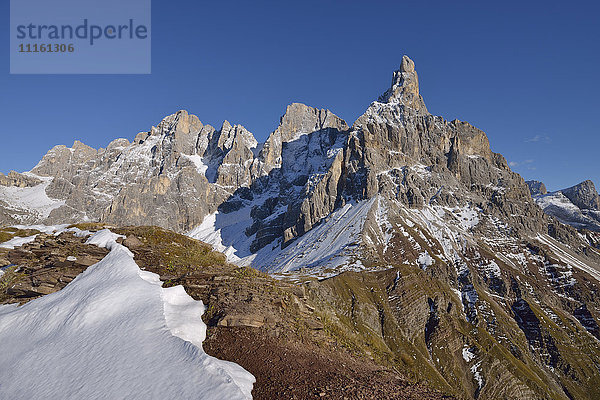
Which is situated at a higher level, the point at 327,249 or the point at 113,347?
the point at 113,347

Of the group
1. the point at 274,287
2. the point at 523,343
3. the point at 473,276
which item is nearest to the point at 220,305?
the point at 274,287

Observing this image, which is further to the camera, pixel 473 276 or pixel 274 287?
pixel 473 276

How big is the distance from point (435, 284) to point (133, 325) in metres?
112

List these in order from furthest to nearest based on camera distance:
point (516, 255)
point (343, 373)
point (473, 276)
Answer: point (516, 255), point (473, 276), point (343, 373)

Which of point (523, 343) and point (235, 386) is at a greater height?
point (235, 386)

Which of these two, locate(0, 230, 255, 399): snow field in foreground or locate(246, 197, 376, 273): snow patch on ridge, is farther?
locate(246, 197, 376, 273): snow patch on ridge

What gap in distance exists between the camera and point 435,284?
353ft

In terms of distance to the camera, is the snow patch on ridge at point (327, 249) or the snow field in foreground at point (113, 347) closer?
the snow field in foreground at point (113, 347)

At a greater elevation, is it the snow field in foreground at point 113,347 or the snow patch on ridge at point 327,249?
the snow field in foreground at point 113,347

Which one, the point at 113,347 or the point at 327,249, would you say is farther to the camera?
the point at 327,249

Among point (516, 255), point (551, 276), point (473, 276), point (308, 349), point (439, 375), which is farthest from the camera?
point (516, 255)

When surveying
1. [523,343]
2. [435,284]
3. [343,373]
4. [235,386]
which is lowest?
[523,343]

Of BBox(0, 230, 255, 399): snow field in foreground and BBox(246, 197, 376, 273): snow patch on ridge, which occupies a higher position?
BBox(0, 230, 255, 399): snow field in foreground

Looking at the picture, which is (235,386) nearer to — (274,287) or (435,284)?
(274,287)
